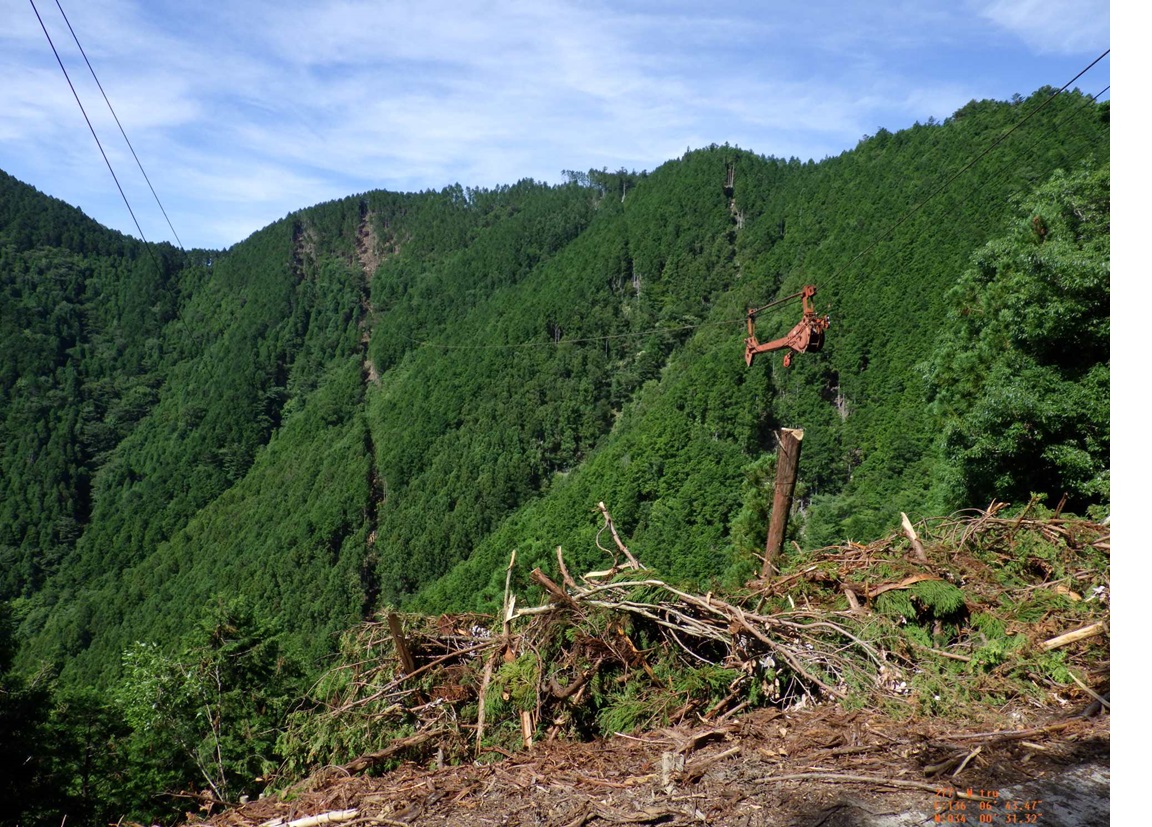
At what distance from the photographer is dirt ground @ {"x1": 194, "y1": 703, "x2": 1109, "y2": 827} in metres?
2.28

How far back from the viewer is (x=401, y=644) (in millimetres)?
4211

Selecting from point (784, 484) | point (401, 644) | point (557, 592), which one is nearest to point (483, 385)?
point (784, 484)

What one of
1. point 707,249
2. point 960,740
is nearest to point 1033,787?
point 960,740

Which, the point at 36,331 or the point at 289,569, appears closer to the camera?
the point at 289,569

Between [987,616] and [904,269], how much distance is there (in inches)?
1777

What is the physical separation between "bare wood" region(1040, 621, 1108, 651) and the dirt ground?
0.45 metres

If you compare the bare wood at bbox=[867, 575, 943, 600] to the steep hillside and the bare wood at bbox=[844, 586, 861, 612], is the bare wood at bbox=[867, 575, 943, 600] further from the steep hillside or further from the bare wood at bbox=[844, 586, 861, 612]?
the steep hillside

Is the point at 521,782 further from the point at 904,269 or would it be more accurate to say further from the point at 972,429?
the point at 904,269

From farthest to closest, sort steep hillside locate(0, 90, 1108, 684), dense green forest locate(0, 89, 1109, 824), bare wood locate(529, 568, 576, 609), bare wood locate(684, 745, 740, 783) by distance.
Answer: steep hillside locate(0, 90, 1108, 684) → dense green forest locate(0, 89, 1109, 824) → bare wood locate(529, 568, 576, 609) → bare wood locate(684, 745, 740, 783)

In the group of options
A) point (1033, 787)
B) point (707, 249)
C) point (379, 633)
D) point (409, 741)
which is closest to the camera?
point (1033, 787)

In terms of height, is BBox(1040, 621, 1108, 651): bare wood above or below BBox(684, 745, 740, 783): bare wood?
above

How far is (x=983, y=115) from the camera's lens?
5466 centimetres

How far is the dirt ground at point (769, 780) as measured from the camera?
228cm
